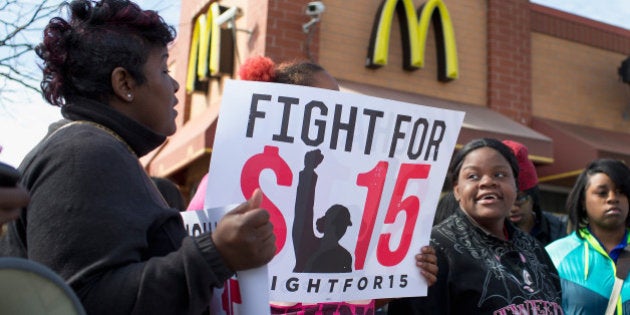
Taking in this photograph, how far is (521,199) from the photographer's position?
16.1 ft

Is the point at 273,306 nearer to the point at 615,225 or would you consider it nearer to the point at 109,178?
the point at 109,178

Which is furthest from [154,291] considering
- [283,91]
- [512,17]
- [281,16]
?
[512,17]

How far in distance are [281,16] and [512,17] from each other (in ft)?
11.8

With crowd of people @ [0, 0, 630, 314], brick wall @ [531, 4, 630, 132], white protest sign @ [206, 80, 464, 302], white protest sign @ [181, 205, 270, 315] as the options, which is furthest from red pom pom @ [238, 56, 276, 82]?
brick wall @ [531, 4, 630, 132]

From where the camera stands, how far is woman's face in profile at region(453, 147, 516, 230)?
2863mm

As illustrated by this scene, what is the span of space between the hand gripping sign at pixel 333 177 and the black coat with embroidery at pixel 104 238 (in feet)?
1.38

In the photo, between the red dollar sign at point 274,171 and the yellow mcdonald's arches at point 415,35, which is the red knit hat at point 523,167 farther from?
the yellow mcdonald's arches at point 415,35

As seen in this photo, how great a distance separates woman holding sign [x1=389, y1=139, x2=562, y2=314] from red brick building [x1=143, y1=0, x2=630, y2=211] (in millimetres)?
4897

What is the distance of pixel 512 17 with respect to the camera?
956 centimetres

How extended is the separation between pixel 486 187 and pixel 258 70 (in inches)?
43.9

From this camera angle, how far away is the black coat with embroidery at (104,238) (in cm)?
133

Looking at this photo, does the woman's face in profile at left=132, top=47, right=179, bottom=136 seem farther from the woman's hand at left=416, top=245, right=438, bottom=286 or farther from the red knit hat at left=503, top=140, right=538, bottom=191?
the red knit hat at left=503, top=140, right=538, bottom=191

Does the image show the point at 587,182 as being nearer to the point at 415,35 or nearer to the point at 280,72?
the point at 280,72

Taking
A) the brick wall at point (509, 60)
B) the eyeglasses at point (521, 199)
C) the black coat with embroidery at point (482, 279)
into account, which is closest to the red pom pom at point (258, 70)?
the black coat with embroidery at point (482, 279)
